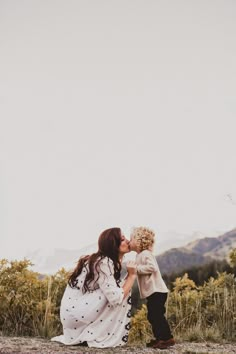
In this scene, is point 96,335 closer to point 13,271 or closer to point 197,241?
point 13,271

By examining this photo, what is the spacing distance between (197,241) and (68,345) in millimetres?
11102

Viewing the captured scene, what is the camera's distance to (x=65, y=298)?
3850mm

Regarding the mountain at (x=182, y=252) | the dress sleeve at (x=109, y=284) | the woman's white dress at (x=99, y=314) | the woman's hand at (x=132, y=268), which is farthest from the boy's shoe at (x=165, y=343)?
→ the mountain at (x=182, y=252)

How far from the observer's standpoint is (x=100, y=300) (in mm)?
3695

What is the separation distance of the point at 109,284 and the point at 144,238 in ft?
1.33

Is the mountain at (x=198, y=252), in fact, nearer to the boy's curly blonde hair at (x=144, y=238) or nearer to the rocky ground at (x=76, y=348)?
the rocky ground at (x=76, y=348)

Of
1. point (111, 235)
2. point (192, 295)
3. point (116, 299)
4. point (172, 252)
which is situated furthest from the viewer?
point (172, 252)

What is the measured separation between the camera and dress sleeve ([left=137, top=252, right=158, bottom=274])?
3695mm

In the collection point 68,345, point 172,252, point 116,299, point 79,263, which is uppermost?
point 172,252

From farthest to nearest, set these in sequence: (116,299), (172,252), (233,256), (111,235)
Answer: (172,252) → (233,256) → (111,235) → (116,299)

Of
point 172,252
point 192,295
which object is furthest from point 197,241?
point 192,295

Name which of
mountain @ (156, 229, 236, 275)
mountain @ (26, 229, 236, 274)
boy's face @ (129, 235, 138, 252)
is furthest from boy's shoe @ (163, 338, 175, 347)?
mountain @ (26, 229, 236, 274)

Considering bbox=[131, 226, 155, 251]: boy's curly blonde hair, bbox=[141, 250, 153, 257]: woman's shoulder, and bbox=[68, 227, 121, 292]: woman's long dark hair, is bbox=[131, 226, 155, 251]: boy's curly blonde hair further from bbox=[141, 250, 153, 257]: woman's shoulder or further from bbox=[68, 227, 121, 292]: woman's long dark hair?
bbox=[68, 227, 121, 292]: woman's long dark hair

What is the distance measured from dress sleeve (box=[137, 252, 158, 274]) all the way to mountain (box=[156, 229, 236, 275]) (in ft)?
27.4
